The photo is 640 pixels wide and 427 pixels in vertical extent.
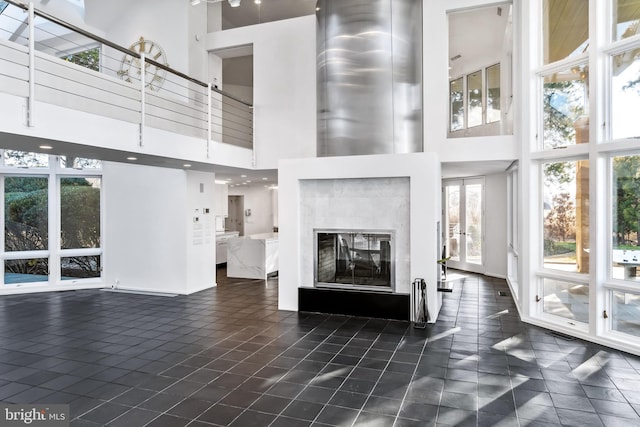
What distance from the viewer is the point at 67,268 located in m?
8.08

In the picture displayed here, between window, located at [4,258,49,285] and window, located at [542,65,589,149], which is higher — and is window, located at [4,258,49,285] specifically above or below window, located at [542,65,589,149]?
below

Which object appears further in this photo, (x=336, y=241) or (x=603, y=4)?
(x=336, y=241)

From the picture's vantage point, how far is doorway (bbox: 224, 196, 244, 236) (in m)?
13.2

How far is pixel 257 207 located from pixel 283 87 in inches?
247

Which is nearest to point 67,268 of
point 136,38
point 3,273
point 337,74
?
point 3,273

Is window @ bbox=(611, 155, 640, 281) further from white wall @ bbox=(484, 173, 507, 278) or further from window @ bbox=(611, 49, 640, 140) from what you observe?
white wall @ bbox=(484, 173, 507, 278)

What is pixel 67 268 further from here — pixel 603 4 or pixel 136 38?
pixel 603 4

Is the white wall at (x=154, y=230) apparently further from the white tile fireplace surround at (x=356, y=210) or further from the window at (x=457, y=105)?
the window at (x=457, y=105)

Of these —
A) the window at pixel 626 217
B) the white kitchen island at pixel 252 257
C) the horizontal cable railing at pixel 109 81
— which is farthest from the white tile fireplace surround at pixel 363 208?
the white kitchen island at pixel 252 257

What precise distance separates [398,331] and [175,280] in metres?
4.29

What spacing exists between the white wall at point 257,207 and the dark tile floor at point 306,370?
7.16m

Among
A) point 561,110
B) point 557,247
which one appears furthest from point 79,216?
point 561,110

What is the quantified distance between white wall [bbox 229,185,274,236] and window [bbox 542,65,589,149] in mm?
9133

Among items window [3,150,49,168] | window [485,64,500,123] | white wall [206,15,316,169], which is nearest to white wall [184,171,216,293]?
white wall [206,15,316,169]
